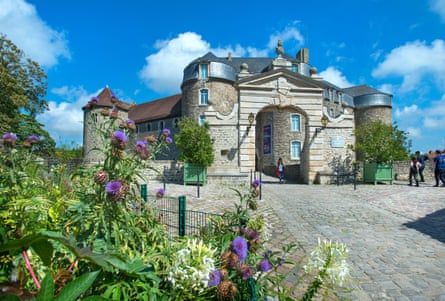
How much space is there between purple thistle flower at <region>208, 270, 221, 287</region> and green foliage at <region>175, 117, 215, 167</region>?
463 inches

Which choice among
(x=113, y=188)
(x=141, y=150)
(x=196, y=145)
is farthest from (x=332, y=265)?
(x=196, y=145)

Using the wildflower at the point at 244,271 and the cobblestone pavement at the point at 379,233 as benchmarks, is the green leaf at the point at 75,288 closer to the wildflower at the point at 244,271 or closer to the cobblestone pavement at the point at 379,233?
the wildflower at the point at 244,271

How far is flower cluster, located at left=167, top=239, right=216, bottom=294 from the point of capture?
3.20 ft

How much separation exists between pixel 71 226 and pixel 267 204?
672cm

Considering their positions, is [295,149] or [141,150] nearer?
[141,150]

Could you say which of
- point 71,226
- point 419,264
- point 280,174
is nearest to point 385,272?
point 419,264

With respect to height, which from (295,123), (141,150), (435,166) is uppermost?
(295,123)

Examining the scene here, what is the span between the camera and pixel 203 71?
24.3m

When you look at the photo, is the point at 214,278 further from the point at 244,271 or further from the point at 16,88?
the point at 16,88

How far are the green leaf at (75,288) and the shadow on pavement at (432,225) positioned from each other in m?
5.68

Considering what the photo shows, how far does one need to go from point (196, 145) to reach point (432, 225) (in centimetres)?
942

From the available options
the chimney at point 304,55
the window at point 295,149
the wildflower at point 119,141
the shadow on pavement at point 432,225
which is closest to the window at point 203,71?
the window at point 295,149

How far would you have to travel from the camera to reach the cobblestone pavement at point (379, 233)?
113 inches

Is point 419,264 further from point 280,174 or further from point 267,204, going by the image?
point 280,174
